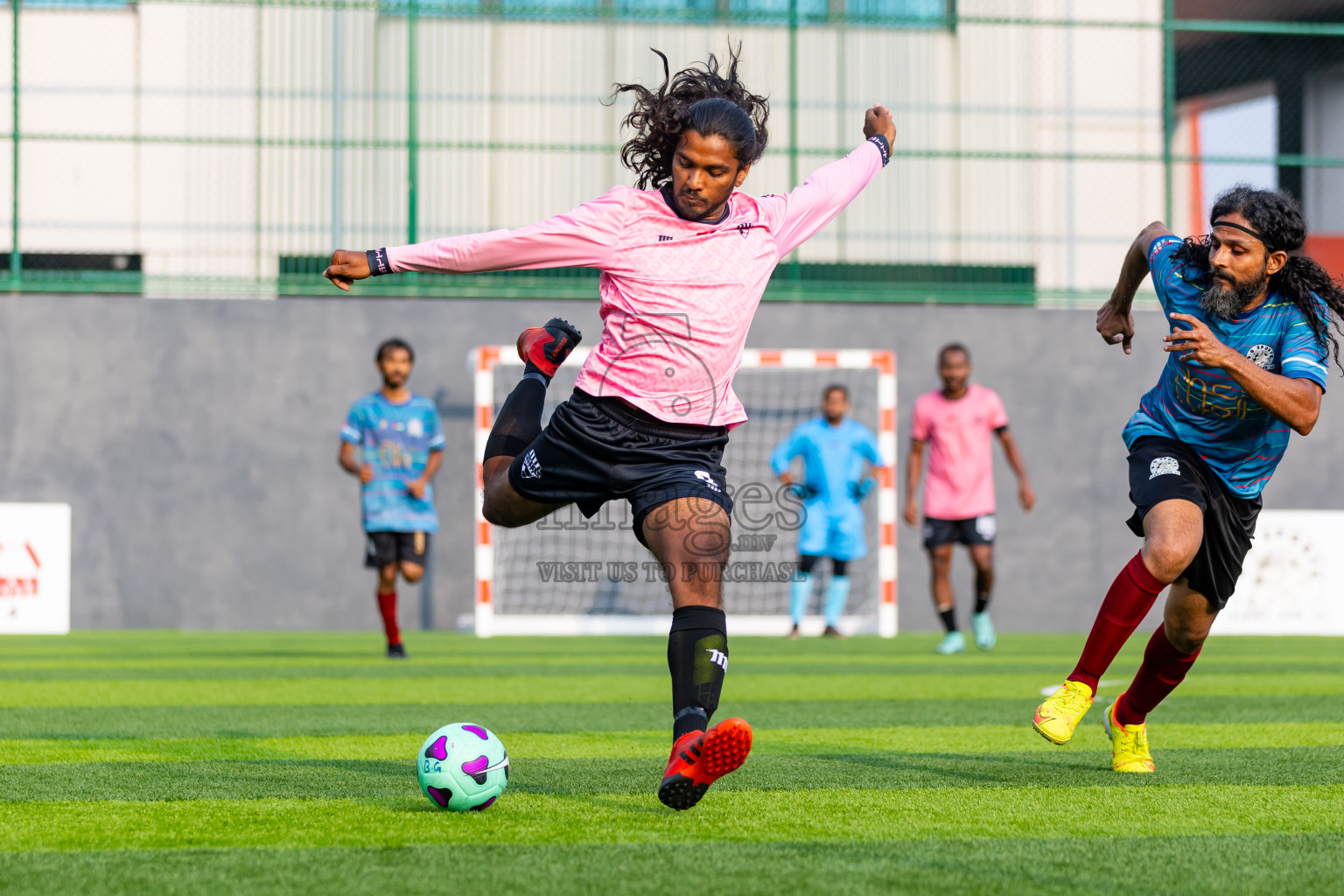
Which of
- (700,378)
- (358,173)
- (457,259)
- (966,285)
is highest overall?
(358,173)

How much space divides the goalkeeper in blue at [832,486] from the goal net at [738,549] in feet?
1.77

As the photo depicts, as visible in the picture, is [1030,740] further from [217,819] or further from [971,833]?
[217,819]

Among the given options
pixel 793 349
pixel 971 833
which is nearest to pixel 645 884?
pixel 971 833

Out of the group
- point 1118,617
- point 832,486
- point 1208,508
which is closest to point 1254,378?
point 1208,508

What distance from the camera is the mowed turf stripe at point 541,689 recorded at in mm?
7566

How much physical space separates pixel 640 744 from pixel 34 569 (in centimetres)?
989

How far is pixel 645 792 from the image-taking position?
438 centimetres

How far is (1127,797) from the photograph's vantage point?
432 cm

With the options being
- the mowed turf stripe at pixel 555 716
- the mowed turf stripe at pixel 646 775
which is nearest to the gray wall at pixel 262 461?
the mowed turf stripe at pixel 555 716

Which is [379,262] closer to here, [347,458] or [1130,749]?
[1130,749]

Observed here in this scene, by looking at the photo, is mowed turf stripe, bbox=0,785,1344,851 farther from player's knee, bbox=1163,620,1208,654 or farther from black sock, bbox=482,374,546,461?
black sock, bbox=482,374,546,461

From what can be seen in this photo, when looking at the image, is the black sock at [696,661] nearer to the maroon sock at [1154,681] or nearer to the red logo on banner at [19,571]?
the maroon sock at [1154,681]

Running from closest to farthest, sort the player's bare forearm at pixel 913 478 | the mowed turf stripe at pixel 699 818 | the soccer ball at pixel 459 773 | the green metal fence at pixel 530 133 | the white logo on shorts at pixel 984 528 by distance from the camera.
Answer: the mowed turf stripe at pixel 699 818
the soccer ball at pixel 459 773
the white logo on shorts at pixel 984 528
the player's bare forearm at pixel 913 478
the green metal fence at pixel 530 133

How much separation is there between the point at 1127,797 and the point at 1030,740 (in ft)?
5.03
